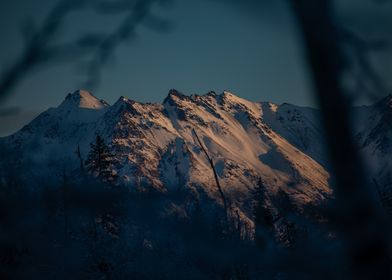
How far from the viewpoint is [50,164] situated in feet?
49.5

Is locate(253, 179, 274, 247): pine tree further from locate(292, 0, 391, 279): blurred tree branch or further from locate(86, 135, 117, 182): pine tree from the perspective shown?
locate(292, 0, 391, 279): blurred tree branch

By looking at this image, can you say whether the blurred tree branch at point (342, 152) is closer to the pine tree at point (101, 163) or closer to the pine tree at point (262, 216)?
the pine tree at point (101, 163)

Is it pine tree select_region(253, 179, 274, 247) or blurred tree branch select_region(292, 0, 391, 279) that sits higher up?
pine tree select_region(253, 179, 274, 247)

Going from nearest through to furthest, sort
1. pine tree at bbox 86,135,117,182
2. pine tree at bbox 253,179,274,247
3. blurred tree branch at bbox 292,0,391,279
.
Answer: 1. blurred tree branch at bbox 292,0,391,279
2. pine tree at bbox 86,135,117,182
3. pine tree at bbox 253,179,274,247

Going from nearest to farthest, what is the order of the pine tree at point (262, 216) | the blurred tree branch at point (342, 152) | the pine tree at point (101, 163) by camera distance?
the blurred tree branch at point (342, 152) → the pine tree at point (101, 163) → the pine tree at point (262, 216)

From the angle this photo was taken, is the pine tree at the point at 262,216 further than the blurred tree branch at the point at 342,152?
Yes

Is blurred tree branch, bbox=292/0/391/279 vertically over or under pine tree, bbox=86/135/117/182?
under

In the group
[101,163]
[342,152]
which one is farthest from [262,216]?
[342,152]

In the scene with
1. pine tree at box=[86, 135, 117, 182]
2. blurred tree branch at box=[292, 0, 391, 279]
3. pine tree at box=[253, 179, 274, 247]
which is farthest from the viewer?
pine tree at box=[253, 179, 274, 247]

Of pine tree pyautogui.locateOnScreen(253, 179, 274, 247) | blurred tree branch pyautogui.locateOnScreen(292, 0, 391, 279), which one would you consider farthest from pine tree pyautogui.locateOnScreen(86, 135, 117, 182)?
blurred tree branch pyautogui.locateOnScreen(292, 0, 391, 279)

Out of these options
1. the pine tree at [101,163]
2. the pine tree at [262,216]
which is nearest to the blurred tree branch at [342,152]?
the pine tree at [101,163]

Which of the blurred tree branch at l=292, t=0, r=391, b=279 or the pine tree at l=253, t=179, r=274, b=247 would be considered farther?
the pine tree at l=253, t=179, r=274, b=247

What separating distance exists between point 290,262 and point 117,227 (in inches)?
763

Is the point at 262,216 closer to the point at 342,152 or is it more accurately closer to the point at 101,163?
the point at 101,163
